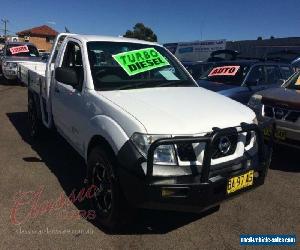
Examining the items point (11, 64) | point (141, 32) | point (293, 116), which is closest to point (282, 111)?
point (293, 116)

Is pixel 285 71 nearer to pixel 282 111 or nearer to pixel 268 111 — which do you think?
pixel 268 111

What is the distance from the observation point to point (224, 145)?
353 centimetres

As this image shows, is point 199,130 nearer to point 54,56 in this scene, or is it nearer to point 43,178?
point 43,178

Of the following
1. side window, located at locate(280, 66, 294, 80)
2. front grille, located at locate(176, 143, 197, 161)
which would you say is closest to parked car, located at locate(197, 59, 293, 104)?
side window, located at locate(280, 66, 294, 80)

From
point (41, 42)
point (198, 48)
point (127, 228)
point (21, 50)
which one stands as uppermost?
point (41, 42)

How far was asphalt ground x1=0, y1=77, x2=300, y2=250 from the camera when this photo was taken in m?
3.56

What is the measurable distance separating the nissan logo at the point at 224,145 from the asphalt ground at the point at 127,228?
0.68 m

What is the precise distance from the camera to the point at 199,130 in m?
3.35

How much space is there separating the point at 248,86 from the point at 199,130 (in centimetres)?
537

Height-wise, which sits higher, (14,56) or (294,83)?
(14,56)

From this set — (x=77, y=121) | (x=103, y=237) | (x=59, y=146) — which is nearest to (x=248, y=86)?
(x=59, y=146)

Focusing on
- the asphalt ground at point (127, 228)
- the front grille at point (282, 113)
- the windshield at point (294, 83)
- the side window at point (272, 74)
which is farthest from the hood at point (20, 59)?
the front grille at point (282, 113)

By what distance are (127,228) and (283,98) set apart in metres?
3.41

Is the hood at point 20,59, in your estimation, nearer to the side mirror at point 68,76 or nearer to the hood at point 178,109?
the side mirror at point 68,76
